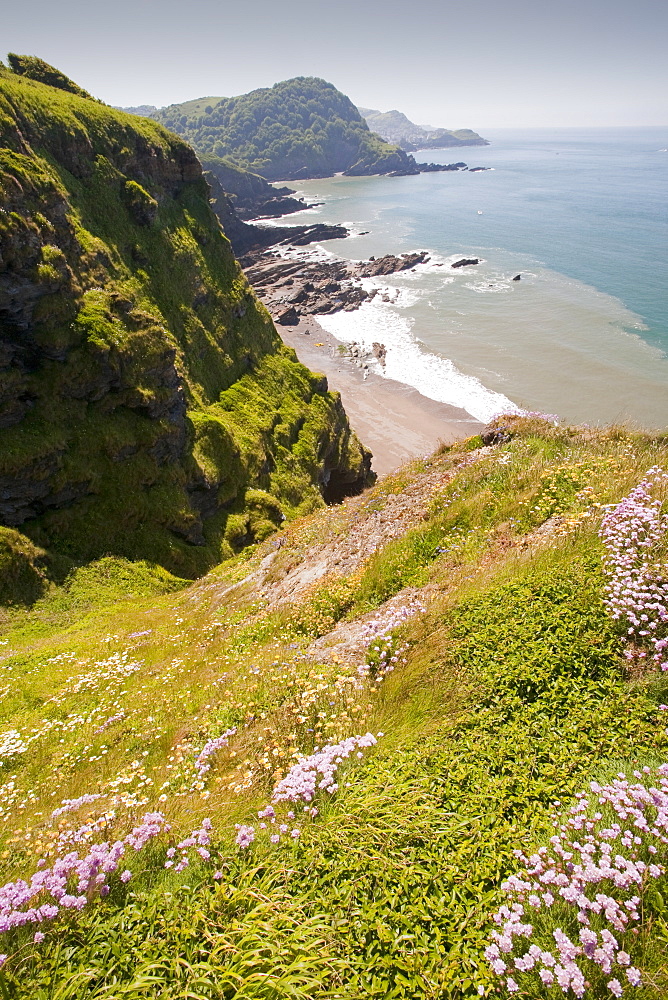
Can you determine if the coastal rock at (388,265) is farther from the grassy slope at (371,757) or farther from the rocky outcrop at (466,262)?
the grassy slope at (371,757)

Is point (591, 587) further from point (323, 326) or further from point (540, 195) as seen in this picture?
point (540, 195)

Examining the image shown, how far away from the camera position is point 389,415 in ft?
192

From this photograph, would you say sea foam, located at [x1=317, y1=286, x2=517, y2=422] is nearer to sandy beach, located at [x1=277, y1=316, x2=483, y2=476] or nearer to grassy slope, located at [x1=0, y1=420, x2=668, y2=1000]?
sandy beach, located at [x1=277, y1=316, x2=483, y2=476]

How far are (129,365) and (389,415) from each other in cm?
3732

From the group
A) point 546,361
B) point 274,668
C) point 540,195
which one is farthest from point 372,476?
point 540,195

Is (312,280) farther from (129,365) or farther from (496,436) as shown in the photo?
(496,436)

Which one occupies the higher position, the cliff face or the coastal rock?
the coastal rock

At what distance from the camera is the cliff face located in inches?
861

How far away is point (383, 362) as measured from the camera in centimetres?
7106

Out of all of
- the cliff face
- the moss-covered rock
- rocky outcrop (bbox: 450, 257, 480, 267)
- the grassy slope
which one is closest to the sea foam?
rocky outcrop (bbox: 450, 257, 480, 267)

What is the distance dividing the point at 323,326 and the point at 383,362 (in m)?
20.0

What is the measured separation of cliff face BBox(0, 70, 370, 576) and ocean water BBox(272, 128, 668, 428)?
2395cm

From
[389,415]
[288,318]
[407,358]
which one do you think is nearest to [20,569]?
[389,415]

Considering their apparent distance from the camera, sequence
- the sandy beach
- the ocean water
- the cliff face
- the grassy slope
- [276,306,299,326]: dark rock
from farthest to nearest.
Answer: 1. [276,306,299,326]: dark rock
2. the ocean water
3. the sandy beach
4. the cliff face
5. the grassy slope
